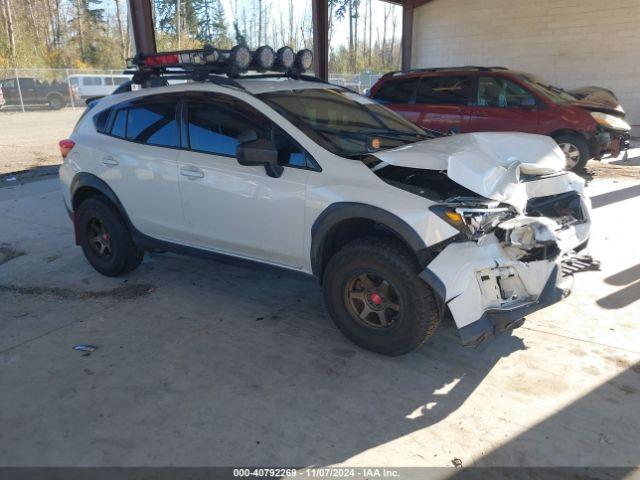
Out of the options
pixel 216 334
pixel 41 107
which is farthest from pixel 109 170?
pixel 41 107

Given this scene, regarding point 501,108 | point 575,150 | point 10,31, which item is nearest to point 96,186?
point 501,108

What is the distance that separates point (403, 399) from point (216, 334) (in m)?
1.48

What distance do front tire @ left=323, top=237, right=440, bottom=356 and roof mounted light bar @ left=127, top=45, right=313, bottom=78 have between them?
1.89 metres

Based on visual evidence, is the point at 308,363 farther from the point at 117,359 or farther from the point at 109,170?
the point at 109,170

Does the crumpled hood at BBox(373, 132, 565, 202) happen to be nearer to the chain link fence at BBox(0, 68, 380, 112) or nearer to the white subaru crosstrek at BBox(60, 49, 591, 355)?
the white subaru crosstrek at BBox(60, 49, 591, 355)

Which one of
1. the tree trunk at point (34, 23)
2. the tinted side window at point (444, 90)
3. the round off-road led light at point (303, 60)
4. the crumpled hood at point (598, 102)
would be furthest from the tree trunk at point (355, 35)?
the tree trunk at point (34, 23)

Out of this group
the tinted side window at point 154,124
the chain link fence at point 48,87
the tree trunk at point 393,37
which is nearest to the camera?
the tinted side window at point 154,124

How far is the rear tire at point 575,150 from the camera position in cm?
880

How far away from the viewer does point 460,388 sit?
3105mm

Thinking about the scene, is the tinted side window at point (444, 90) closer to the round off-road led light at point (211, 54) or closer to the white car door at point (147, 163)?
the round off-road led light at point (211, 54)

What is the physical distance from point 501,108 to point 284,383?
726 centimetres

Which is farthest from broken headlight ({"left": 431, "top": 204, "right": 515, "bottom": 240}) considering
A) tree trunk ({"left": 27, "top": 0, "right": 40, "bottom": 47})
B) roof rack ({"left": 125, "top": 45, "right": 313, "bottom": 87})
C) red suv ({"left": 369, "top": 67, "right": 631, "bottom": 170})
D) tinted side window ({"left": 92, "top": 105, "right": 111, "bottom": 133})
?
tree trunk ({"left": 27, "top": 0, "right": 40, "bottom": 47})

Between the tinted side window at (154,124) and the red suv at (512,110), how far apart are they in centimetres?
544

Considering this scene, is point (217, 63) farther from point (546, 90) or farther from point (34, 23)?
point (34, 23)
